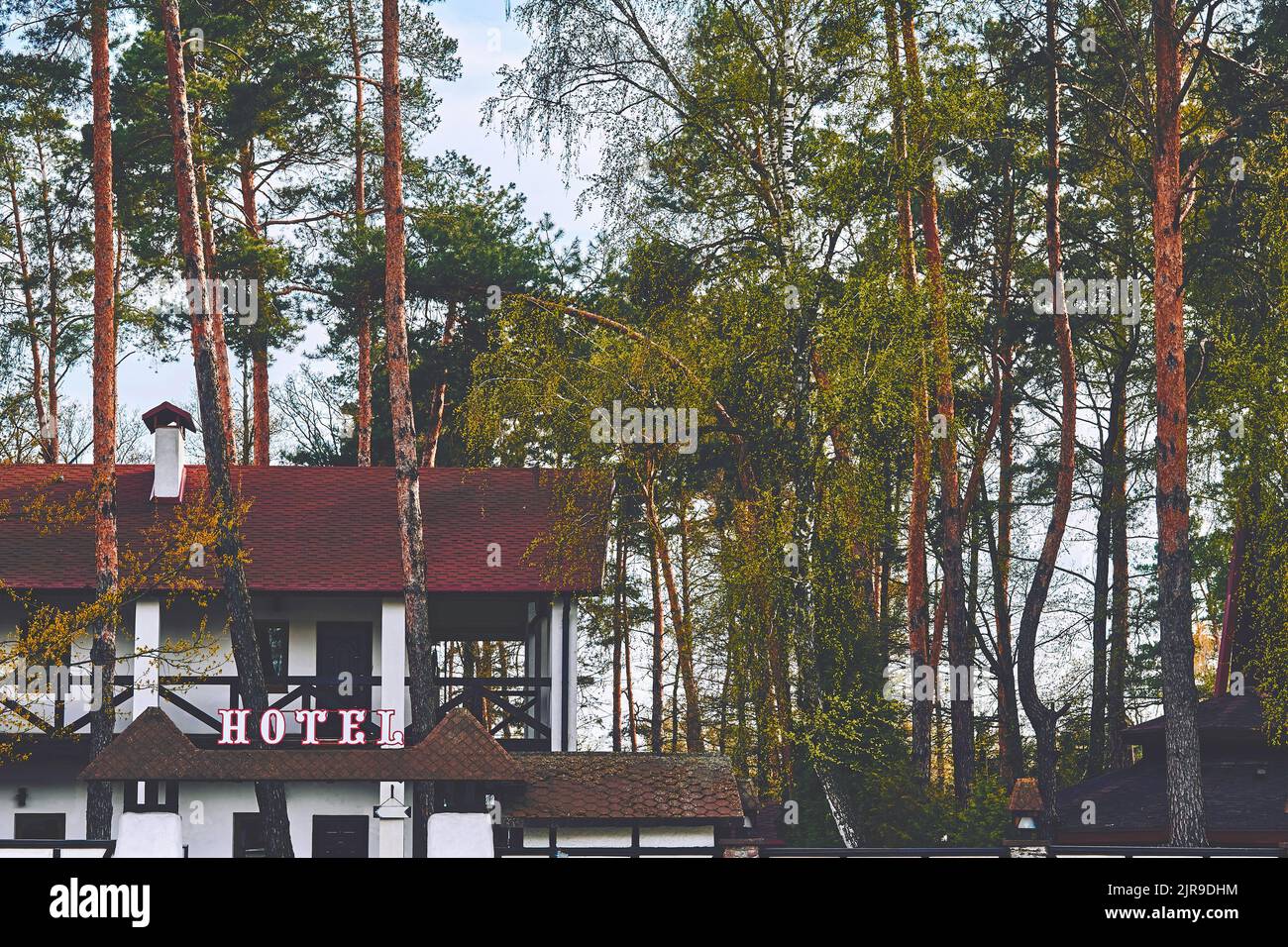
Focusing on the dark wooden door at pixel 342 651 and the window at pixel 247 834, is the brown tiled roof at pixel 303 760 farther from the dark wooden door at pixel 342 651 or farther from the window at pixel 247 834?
the dark wooden door at pixel 342 651

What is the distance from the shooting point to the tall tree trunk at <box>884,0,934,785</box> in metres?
22.0

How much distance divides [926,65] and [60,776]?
52.1 ft

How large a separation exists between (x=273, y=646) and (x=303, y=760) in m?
6.11

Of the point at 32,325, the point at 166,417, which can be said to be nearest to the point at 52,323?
the point at 32,325

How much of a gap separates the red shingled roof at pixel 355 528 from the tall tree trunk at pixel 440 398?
363 cm

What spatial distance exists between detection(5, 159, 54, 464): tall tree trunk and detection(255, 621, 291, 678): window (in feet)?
37.2

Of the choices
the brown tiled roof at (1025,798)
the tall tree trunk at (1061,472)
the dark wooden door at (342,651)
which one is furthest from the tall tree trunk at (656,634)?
the brown tiled roof at (1025,798)

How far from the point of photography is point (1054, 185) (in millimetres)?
25516

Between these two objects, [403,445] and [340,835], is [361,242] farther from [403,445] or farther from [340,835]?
[340,835]

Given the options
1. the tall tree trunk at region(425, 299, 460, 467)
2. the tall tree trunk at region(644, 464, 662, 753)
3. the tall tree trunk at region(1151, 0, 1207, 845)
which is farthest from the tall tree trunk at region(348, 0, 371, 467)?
the tall tree trunk at region(1151, 0, 1207, 845)

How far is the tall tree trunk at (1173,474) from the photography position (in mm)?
19594
